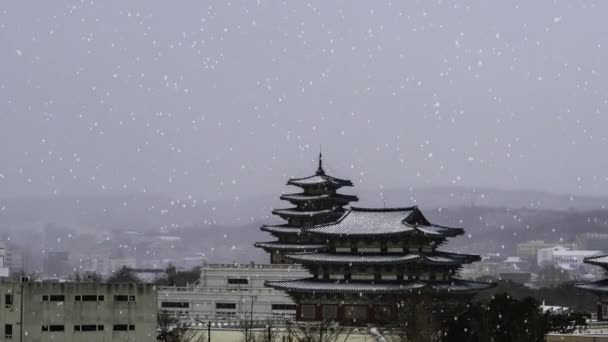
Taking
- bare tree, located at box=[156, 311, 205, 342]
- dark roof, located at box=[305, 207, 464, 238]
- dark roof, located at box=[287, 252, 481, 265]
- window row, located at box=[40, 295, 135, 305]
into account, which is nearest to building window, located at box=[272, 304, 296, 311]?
dark roof, located at box=[287, 252, 481, 265]

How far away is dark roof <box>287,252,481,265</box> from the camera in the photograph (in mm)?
81062

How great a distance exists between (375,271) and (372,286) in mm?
1252

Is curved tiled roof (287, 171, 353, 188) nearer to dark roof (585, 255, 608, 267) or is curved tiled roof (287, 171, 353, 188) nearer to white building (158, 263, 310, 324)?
white building (158, 263, 310, 324)

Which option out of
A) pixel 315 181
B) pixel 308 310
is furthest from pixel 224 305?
pixel 308 310

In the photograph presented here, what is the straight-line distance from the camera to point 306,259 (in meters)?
83.5

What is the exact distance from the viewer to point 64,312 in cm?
5988

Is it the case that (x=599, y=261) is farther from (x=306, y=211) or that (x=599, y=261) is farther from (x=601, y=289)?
(x=306, y=211)

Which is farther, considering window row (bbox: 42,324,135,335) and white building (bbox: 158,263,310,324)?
white building (bbox: 158,263,310,324)

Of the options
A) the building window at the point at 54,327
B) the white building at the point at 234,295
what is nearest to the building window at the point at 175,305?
the white building at the point at 234,295

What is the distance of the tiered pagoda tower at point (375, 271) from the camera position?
8144 centimetres

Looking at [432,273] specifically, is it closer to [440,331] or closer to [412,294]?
[412,294]

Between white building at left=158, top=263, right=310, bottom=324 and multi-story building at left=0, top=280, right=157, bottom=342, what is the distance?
31651 millimetres

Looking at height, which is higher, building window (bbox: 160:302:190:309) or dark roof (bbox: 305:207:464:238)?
dark roof (bbox: 305:207:464:238)

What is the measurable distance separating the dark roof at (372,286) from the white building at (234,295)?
29.6ft
